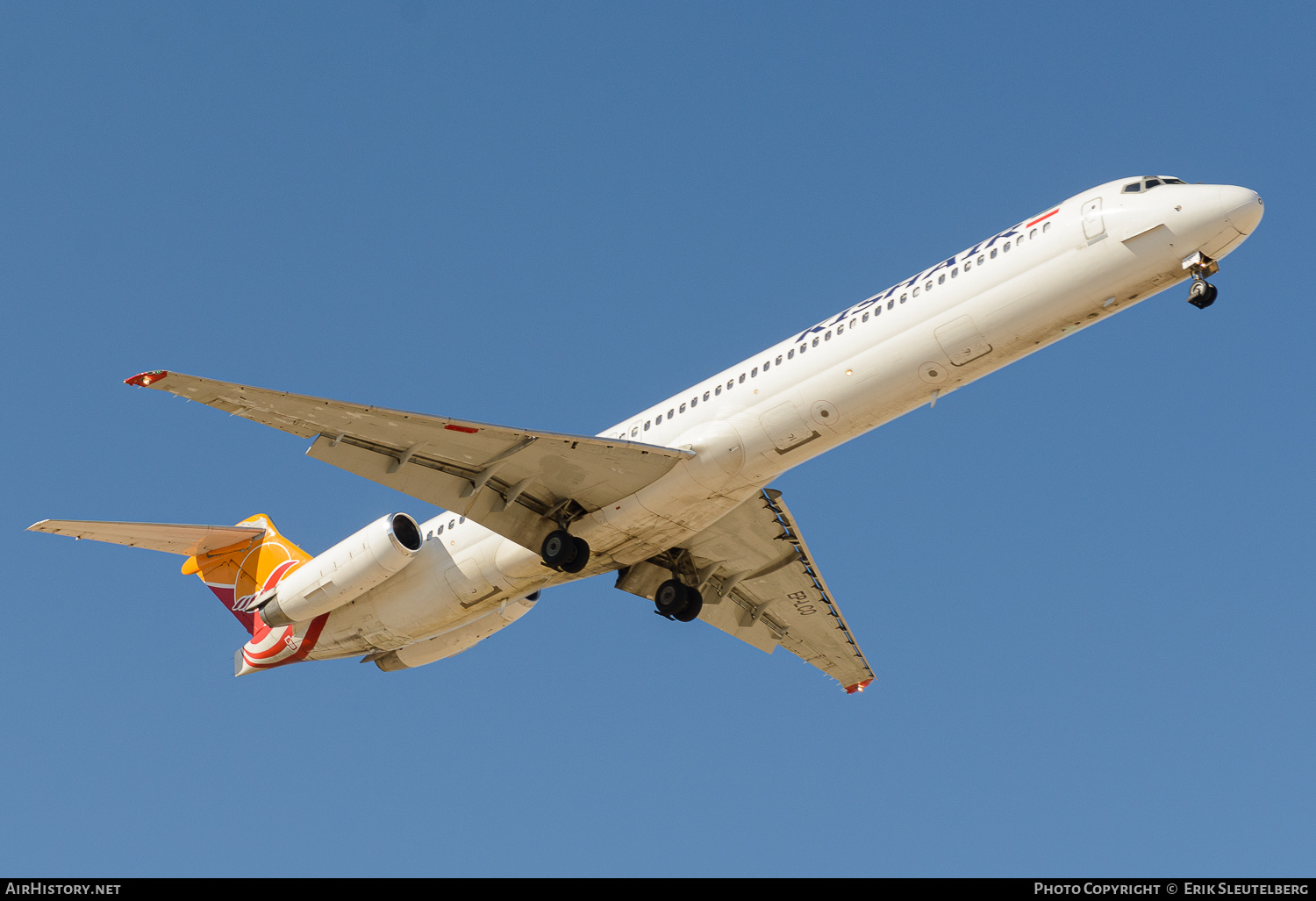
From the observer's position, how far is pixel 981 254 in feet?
66.1

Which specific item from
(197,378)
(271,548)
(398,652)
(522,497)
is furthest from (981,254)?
(271,548)

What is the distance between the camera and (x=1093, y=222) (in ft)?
63.4

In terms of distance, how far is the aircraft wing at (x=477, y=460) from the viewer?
20312 mm

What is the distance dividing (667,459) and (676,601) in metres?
4.72

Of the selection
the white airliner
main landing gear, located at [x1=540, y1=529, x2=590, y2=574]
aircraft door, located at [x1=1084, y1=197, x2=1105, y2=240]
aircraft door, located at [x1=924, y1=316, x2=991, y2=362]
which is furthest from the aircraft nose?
main landing gear, located at [x1=540, y1=529, x2=590, y2=574]

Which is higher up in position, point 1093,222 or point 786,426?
point 1093,222

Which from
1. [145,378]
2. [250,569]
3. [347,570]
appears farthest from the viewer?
[250,569]

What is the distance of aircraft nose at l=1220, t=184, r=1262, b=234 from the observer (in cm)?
1850

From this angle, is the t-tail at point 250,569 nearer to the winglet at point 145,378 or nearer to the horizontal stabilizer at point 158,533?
the horizontal stabilizer at point 158,533

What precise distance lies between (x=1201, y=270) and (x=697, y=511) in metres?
8.35

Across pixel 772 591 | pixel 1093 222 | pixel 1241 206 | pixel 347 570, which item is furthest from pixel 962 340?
pixel 347 570

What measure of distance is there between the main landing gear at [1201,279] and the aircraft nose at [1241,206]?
1.96ft

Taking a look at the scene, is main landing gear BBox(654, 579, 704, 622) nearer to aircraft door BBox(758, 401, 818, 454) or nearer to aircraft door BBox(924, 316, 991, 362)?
aircraft door BBox(758, 401, 818, 454)

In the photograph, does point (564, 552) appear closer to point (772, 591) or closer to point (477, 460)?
point (477, 460)
